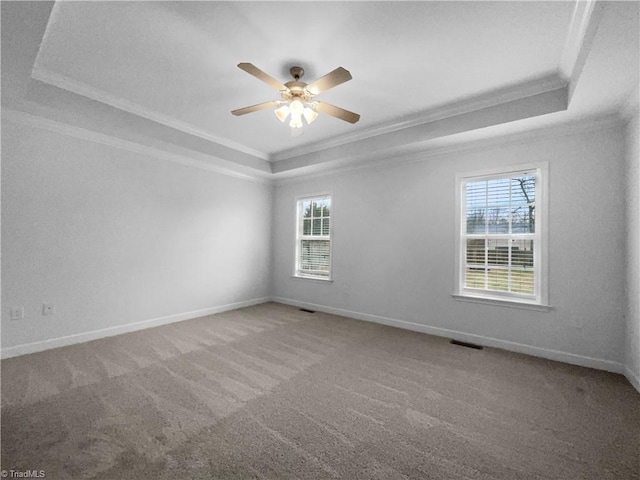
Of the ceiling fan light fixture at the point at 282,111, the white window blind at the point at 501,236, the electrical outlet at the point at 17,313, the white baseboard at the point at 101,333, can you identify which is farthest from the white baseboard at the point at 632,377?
the electrical outlet at the point at 17,313

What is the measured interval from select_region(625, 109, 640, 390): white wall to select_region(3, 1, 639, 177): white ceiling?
1.41 ft

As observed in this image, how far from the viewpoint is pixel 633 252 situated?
2.52m

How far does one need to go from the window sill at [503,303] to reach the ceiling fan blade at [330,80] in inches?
115

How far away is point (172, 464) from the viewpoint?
1509 millimetres

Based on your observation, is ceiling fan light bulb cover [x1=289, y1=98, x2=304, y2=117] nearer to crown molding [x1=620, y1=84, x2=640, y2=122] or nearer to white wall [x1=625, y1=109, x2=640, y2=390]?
crown molding [x1=620, y1=84, x2=640, y2=122]

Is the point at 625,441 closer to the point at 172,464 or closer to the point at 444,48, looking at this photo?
the point at 172,464

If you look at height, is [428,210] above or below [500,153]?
below

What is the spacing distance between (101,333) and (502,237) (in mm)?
5097

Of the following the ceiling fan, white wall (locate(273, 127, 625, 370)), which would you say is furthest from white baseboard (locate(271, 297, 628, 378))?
the ceiling fan

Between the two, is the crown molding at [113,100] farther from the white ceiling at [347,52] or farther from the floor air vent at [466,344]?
the floor air vent at [466,344]

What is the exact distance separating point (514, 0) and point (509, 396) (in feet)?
9.49

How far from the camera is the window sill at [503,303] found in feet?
10.1

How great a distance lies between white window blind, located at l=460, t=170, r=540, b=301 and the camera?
3.23 meters

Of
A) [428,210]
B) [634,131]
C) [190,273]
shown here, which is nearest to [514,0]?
[634,131]
